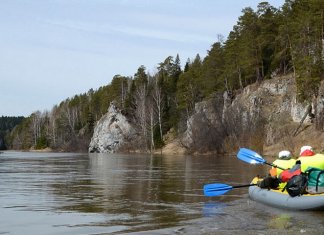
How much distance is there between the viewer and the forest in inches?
2026

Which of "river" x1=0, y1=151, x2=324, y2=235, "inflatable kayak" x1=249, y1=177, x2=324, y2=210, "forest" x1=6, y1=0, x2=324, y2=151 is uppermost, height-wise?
"forest" x1=6, y1=0, x2=324, y2=151

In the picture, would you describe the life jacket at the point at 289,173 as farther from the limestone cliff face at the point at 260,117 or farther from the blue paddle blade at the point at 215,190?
the limestone cliff face at the point at 260,117

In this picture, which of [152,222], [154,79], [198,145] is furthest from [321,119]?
[154,79]

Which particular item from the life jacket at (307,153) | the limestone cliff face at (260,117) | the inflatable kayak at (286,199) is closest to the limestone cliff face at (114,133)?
the limestone cliff face at (260,117)

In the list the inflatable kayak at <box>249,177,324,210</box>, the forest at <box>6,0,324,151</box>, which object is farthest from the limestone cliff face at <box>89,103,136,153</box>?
the inflatable kayak at <box>249,177,324,210</box>

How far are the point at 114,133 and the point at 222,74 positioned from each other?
31345 millimetres

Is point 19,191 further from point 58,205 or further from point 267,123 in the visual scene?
point 267,123

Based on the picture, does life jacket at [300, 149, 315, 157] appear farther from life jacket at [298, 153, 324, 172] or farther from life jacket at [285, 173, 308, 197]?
life jacket at [285, 173, 308, 197]

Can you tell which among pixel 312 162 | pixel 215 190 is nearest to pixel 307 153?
pixel 312 162

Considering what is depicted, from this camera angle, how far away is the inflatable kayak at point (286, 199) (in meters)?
11.1

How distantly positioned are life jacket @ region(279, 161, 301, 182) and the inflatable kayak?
0.34 metres

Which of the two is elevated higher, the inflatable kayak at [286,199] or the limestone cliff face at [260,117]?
the limestone cliff face at [260,117]

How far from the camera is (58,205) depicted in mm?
12711

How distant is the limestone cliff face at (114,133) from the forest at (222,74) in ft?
5.78
